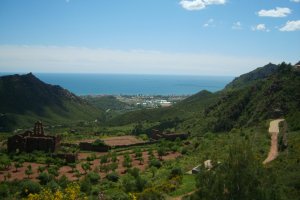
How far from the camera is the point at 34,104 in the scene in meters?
150

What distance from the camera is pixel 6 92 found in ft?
486

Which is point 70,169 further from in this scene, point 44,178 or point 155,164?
point 155,164

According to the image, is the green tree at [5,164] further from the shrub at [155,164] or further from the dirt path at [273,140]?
the dirt path at [273,140]

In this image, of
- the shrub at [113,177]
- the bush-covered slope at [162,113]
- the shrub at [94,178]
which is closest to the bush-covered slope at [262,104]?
the bush-covered slope at [162,113]

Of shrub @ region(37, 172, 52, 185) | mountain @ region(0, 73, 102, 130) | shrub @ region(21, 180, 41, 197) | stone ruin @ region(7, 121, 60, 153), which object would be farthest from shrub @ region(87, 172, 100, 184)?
mountain @ region(0, 73, 102, 130)

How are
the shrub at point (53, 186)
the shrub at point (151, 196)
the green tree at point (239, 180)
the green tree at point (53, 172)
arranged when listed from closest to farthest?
the green tree at point (239, 180) → the shrub at point (151, 196) → the shrub at point (53, 186) → the green tree at point (53, 172)

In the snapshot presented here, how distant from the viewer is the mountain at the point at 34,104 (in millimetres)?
134337

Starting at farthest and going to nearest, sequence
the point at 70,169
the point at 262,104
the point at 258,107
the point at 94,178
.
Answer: the point at 258,107 < the point at 262,104 < the point at 70,169 < the point at 94,178

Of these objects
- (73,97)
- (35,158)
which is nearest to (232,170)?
(35,158)

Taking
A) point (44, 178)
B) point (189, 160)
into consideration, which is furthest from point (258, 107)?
point (44, 178)

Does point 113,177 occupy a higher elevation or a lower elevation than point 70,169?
higher

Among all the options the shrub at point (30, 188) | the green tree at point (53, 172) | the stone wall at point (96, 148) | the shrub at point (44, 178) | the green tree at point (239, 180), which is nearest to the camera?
the green tree at point (239, 180)

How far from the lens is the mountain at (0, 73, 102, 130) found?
134337 millimetres

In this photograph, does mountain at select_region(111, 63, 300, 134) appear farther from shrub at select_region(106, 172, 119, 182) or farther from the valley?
shrub at select_region(106, 172, 119, 182)
